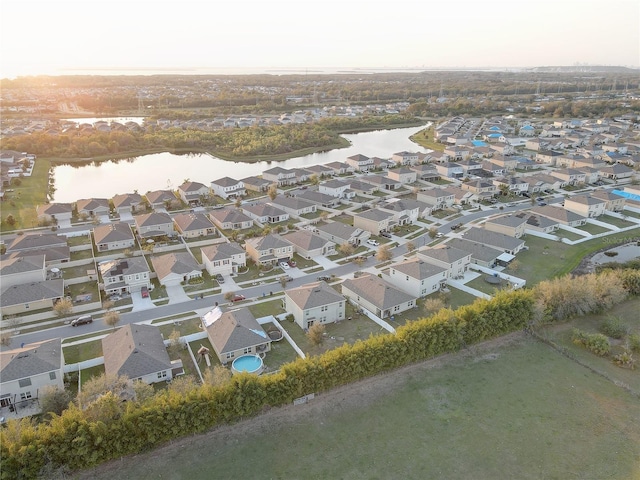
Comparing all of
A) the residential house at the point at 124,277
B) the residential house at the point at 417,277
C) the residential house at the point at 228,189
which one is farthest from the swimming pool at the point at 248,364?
the residential house at the point at 228,189

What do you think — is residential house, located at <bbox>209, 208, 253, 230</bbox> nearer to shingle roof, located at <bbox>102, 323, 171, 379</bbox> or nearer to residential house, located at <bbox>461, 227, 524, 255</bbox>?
shingle roof, located at <bbox>102, 323, 171, 379</bbox>

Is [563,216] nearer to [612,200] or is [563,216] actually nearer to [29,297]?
[612,200]

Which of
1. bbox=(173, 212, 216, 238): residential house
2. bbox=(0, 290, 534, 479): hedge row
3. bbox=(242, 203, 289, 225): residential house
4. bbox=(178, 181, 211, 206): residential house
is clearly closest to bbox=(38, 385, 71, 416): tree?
bbox=(0, 290, 534, 479): hedge row

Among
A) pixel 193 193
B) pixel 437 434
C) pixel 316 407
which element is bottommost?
pixel 437 434

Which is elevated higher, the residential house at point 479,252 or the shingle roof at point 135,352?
the residential house at point 479,252

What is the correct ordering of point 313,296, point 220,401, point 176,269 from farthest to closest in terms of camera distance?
Answer: 1. point 176,269
2. point 313,296
3. point 220,401

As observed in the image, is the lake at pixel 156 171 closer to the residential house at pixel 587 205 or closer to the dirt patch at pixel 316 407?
the residential house at pixel 587 205

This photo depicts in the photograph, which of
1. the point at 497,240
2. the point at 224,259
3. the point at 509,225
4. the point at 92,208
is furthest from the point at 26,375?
the point at 509,225
